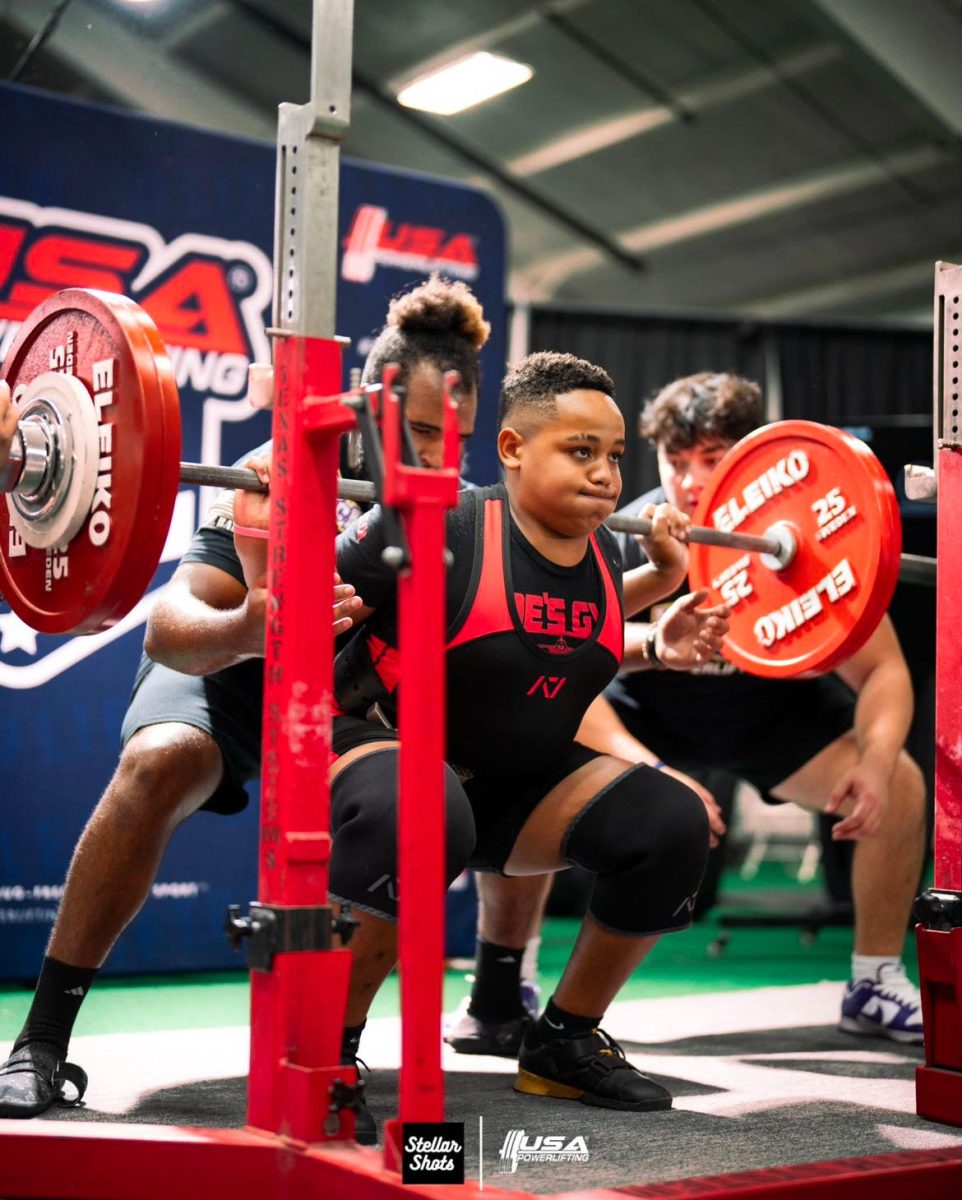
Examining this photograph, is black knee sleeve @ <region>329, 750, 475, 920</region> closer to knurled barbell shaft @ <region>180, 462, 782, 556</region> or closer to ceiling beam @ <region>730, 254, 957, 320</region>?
knurled barbell shaft @ <region>180, 462, 782, 556</region>

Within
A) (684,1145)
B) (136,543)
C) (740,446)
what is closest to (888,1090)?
(684,1145)

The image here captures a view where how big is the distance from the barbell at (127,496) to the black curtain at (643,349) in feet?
9.47

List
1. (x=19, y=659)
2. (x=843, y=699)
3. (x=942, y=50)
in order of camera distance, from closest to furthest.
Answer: (x=843, y=699)
(x=19, y=659)
(x=942, y=50)

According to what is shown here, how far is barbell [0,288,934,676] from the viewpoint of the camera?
78.3 inches

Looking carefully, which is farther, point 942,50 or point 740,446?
point 942,50

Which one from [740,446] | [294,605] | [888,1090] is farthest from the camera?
[740,446]

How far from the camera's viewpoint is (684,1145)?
6.95 ft

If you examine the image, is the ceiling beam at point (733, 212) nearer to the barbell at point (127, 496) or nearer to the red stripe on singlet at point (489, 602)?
the barbell at point (127, 496)

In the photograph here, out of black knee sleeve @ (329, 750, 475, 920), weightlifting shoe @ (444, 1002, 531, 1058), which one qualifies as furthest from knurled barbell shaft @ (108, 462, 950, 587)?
weightlifting shoe @ (444, 1002, 531, 1058)

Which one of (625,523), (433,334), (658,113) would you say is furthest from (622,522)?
(658,113)

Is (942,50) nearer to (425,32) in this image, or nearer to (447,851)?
(425,32)

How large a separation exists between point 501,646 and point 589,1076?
75 cm

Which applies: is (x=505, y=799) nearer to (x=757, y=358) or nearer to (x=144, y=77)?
(x=757, y=358)

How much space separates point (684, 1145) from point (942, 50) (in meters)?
6.05
